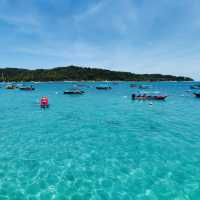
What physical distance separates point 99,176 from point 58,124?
566 inches

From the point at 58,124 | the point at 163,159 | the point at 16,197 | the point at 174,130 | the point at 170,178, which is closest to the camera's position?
the point at 16,197

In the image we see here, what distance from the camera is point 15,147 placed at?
52.5 ft

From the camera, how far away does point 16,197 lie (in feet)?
31.0

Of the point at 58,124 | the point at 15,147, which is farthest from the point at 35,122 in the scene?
the point at 15,147

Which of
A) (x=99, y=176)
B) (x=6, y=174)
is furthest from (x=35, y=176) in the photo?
(x=99, y=176)

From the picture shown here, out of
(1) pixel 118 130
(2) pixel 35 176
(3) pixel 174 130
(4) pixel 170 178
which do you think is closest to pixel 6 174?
(2) pixel 35 176

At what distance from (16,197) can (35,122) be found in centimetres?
1709

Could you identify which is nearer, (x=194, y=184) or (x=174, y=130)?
(x=194, y=184)

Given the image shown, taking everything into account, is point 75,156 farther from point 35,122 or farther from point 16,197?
point 35,122

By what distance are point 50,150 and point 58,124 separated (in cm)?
930

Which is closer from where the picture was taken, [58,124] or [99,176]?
[99,176]

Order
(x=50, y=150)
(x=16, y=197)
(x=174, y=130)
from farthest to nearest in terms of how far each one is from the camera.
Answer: (x=174, y=130)
(x=50, y=150)
(x=16, y=197)

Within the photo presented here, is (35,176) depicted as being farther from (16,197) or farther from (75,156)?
(75,156)

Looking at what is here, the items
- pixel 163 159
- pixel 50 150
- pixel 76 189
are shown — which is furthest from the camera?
pixel 50 150
